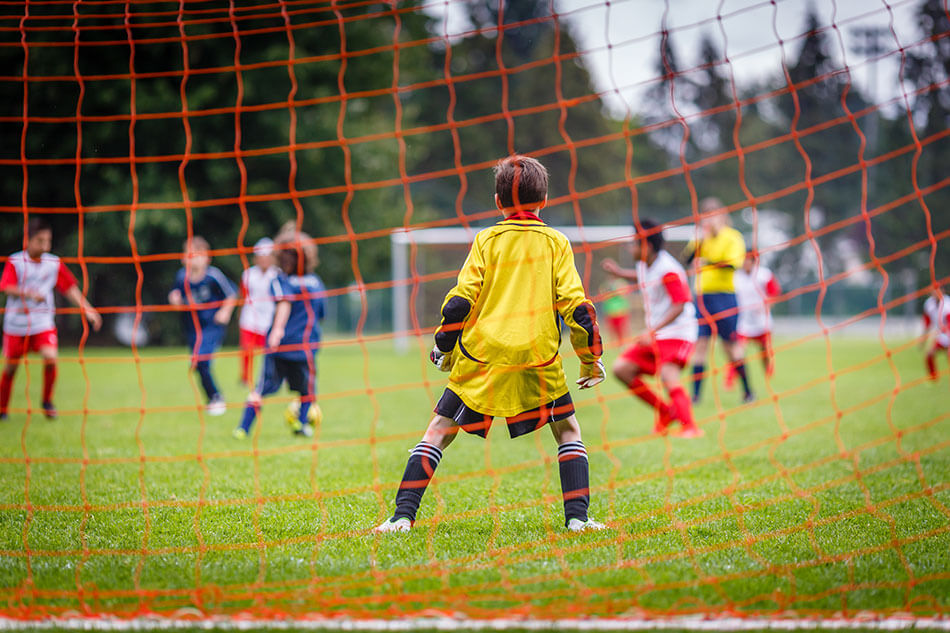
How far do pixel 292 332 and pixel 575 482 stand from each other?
139 inches

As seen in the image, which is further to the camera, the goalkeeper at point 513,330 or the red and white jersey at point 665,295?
the red and white jersey at point 665,295

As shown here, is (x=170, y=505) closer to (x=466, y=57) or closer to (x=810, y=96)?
(x=466, y=57)

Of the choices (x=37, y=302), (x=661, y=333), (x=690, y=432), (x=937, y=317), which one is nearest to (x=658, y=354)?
(x=661, y=333)

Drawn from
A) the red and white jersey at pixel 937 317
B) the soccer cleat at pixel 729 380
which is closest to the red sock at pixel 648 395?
the soccer cleat at pixel 729 380

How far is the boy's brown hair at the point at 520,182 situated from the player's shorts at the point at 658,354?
2.77 m

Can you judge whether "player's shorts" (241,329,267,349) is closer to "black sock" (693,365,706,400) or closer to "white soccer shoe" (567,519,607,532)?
"black sock" (693,365,706,400)

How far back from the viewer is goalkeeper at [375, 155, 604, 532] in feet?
11.5

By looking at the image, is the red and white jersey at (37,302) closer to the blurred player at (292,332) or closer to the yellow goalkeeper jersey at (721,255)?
the blurred player at (292,332)

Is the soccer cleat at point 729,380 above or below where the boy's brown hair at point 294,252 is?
below

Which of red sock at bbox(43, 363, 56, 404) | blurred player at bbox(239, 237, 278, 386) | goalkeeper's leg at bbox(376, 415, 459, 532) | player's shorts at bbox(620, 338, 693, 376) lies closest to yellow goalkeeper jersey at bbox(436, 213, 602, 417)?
goalkeeper's leg at bbox(376, 415, 459, 532)

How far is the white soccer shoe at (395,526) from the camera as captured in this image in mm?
3654

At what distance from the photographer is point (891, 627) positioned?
8.36 feet

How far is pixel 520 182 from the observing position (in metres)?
3.58

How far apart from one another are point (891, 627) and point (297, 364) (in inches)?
188
